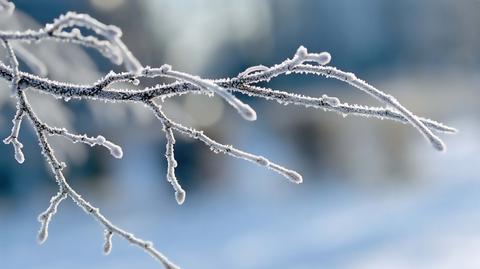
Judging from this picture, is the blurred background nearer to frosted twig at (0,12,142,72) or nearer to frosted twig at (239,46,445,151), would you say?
frosted twig at (239,46,445,151)

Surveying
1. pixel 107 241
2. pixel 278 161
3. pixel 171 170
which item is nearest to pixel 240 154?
pixel 171 170

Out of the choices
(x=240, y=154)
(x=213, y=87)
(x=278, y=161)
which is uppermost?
(x=278, y=161)

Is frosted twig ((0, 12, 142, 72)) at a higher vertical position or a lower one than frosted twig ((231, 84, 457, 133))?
lower

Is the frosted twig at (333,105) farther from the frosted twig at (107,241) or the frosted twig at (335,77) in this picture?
the frosted twig at (107,241)

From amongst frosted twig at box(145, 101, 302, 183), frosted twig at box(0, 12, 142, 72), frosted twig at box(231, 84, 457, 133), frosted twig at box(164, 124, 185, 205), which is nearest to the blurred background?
frosted twig at box(164, 124, 185, 205)

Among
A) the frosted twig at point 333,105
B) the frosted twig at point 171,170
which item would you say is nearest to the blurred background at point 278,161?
the frosted twig at point 171,170

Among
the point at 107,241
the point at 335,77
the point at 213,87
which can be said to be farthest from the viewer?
the point at 107,241

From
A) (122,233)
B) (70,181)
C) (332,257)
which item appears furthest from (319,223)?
(122,233)

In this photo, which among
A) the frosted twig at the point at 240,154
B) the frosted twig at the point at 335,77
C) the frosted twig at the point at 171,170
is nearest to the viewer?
the frosted twig at the point at 335,77

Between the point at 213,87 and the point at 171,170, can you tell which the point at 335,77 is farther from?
the point at 171,170
